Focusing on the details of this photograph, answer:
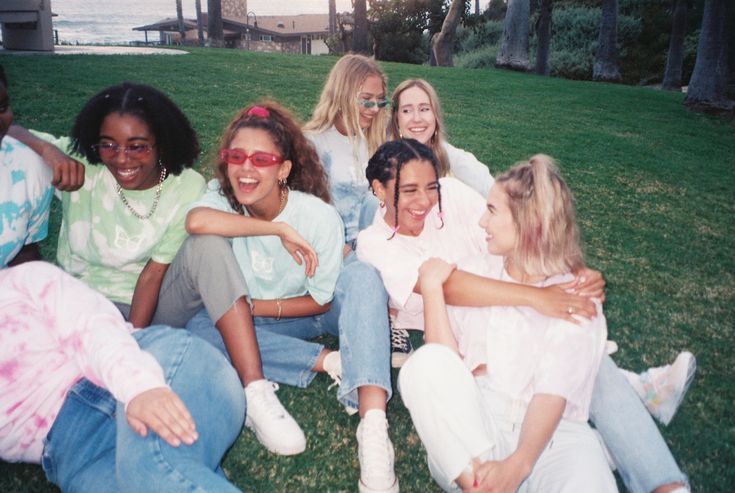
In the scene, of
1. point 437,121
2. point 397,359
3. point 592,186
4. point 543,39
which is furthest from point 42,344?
point 543,39

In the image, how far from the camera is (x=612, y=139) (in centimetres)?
1197

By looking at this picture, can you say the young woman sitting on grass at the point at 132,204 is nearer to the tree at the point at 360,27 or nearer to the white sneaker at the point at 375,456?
the white sneaker at the point at 375,456

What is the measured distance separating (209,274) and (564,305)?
1922mm

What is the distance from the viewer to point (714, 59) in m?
15.5

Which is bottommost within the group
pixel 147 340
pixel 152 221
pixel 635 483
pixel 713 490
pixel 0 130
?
pixel 713 490

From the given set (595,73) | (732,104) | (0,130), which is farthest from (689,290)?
(595,73)

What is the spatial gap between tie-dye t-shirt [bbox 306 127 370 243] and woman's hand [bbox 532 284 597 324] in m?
2.30

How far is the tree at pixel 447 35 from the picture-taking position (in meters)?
24.2

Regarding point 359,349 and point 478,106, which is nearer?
point 359,349

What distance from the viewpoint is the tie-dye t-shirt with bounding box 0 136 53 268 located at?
302cm

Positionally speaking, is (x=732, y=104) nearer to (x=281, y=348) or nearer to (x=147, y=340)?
(x=281, y=348)

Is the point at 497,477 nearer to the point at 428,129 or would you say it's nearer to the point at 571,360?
the point at 571,360

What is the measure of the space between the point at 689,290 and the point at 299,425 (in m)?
4.16

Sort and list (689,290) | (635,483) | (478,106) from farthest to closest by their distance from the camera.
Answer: (478,106), (689,290), (635,483)
